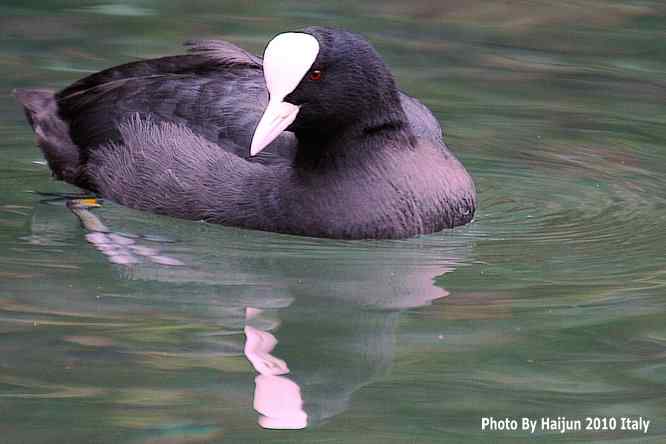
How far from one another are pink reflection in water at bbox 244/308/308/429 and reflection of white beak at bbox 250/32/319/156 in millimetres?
1190

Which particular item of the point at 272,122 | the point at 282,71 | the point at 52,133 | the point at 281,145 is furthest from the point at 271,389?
the point at 52,133

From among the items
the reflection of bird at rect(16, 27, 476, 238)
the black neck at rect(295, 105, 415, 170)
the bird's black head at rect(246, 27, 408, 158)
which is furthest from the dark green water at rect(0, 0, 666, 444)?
the bird's black head at rect(246, 27, 408, 158)

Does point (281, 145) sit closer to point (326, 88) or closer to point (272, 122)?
point (326, 88)

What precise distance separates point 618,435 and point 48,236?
3.09m

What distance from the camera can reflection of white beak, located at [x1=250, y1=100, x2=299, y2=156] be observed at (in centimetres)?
641

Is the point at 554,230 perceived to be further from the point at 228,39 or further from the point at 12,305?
the point at 228,39

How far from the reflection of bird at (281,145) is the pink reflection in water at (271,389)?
3.85 feet

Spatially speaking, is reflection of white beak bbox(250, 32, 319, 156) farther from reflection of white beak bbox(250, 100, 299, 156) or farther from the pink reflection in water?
the pink reflection in water

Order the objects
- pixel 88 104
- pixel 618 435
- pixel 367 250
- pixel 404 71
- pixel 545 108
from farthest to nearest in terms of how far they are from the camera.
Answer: pixel 404 71
pixel 545 108
pixel 88 104
pixel 367 250
pixel 618 435

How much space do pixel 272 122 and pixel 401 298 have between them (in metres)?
0.97

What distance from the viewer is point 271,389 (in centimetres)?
500

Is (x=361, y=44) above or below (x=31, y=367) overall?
above

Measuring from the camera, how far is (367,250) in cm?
666

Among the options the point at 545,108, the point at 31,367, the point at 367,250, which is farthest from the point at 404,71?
the point at 31,367
